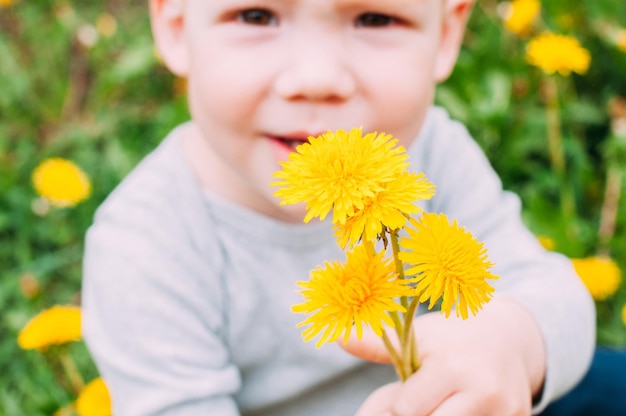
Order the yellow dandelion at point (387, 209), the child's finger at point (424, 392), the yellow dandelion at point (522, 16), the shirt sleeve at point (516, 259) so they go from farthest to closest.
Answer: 1. the yellow dandelion at point (522, 16)
2. the shirt sleeve at point (516, 259)
3. the child's finger at point (424, 392)
4. the yellow dandelion at point (387, 209)

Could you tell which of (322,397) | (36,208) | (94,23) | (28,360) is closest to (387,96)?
(322,397)

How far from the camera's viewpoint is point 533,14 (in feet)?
5.27

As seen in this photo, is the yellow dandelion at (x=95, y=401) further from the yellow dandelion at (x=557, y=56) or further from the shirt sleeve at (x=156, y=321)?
the yellow dandelion at (x=557, y=56)

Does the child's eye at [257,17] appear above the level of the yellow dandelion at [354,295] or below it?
above

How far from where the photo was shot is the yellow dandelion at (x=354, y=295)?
406mm

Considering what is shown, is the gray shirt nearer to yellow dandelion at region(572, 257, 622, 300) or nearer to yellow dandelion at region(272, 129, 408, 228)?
yellow dandelion at region(572, 257, 622, 300)

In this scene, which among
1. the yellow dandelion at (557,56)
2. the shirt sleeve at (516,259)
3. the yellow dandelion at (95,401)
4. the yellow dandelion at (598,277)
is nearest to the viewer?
the shirt sleeve at (516,259)

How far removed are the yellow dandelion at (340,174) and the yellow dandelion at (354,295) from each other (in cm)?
4

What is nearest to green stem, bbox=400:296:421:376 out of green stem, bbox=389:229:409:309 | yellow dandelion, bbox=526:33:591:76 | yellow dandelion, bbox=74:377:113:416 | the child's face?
green stem, bbox=389:229:409:309

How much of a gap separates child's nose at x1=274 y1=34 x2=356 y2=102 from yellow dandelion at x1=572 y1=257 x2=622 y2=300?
0.68 m

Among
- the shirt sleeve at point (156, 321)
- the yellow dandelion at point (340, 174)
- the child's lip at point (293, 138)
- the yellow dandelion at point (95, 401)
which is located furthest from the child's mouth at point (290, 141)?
the yellow dandelion at point (95, 401)

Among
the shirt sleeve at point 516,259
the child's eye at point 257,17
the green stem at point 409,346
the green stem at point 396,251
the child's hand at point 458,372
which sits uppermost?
the child's eye at point 257,17

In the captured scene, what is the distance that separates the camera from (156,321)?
85cm

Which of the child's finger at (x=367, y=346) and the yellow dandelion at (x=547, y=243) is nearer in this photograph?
the child's finger at (x=367, y=346)
